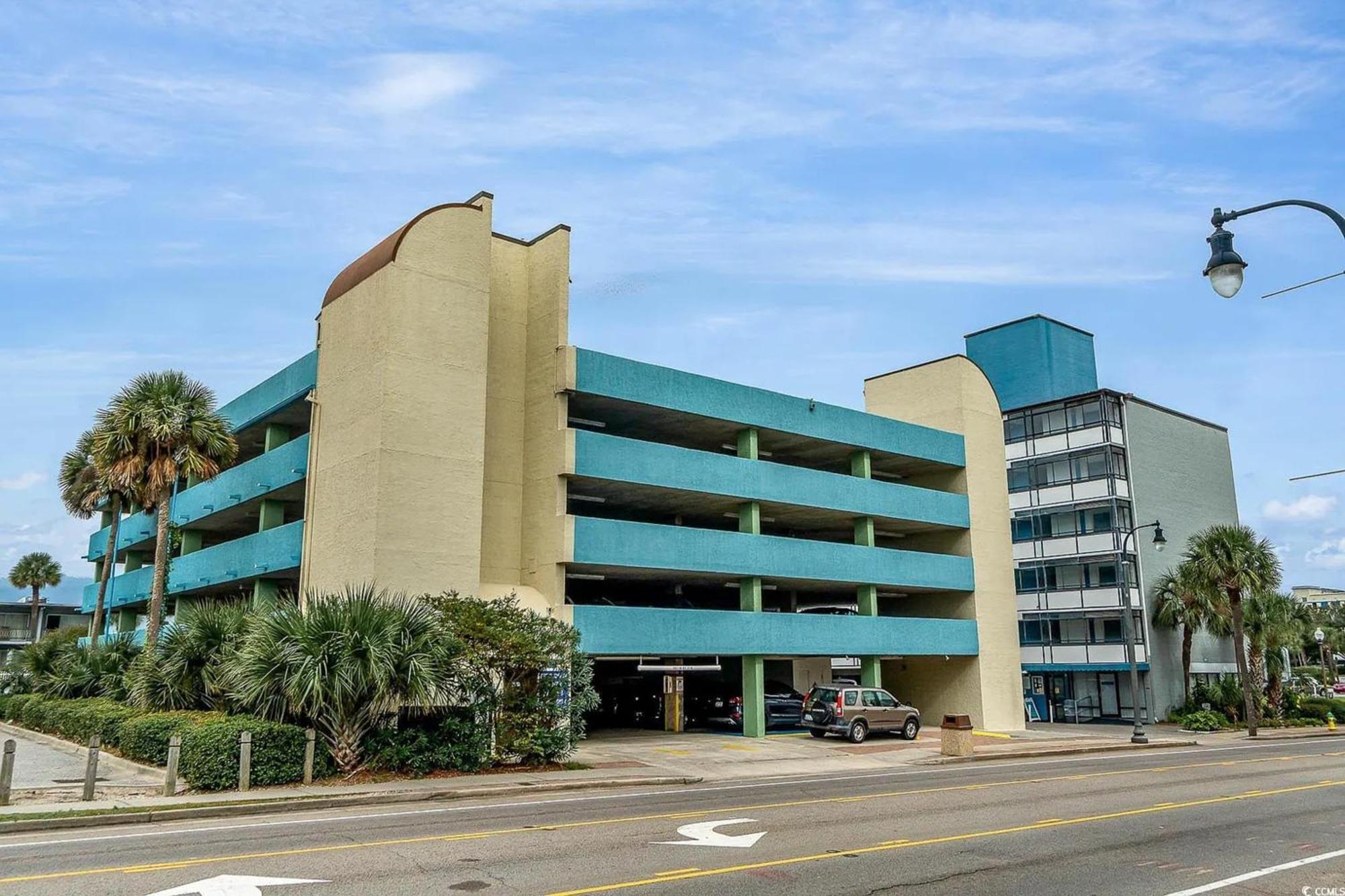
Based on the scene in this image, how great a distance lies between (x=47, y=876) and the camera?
35.3ft

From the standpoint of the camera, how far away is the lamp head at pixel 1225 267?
11203mm

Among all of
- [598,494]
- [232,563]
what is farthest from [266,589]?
[598,494]

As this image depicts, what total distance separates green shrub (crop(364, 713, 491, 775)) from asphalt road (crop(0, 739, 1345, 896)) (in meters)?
3.36

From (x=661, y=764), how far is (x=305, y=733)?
30.3 feet

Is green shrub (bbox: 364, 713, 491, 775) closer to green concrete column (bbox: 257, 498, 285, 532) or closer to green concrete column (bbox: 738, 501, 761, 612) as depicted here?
green concrete column (bbox: 738, 501, 761, 612)

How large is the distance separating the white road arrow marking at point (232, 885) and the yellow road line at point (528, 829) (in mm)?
1159

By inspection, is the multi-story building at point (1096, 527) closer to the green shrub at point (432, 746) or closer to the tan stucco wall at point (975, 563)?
the tan stucco wall at point (975, 563)

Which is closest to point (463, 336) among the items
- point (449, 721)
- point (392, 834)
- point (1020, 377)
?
point (449, 721)

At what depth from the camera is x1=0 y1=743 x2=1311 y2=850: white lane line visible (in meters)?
13.7

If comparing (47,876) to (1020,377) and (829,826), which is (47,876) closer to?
(829,826)

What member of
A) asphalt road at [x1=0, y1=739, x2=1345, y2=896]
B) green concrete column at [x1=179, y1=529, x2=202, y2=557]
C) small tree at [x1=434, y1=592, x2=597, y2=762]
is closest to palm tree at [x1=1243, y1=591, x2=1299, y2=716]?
asphalt road at [x1=0, y1=739, x2=1345, y2=896]

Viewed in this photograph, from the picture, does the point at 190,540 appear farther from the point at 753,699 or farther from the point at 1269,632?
the point at 1269,632

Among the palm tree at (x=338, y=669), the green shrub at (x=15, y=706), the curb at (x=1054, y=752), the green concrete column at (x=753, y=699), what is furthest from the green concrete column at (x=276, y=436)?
the curb at (x=1054, y=752)

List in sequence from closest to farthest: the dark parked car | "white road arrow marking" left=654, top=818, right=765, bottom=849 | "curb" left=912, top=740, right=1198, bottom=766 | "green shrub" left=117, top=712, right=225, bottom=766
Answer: "white road arrow marking" left=654, top=818, right=765, bottom=849, "green shrub" left=117, top=712, right=225, bottom=766, "curb" left=912, top=740, right=1198, bottom=766, the dark parked car
